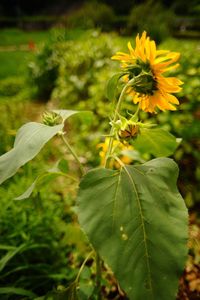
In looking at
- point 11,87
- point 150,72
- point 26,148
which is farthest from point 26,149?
point 11,87

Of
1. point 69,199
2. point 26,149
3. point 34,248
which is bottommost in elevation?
point 69,199

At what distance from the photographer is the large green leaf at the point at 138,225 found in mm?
665

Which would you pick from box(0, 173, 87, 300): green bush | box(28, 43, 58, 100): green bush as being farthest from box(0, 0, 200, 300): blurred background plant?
box(28, 43, 58, 100): green bush

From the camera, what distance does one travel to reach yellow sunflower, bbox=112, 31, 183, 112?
0.84 m

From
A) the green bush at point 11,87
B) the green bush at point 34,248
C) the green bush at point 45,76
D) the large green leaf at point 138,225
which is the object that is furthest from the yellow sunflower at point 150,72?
the green bush at point 11,87

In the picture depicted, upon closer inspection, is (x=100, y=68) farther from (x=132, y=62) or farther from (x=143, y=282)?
(x=143, y=282)

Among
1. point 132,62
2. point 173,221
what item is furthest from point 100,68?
point 173,221

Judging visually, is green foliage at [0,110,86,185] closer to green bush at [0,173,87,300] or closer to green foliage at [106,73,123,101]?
green foliage at [106,73,123,101]

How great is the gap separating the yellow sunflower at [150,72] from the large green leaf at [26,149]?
0.79ft

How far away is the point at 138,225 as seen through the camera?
0.70m

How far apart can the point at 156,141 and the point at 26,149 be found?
38 cm

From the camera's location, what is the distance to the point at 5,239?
161 cm

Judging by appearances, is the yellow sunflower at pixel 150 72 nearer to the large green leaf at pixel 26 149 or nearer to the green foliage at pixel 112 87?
the green foliage at pixel 112 87

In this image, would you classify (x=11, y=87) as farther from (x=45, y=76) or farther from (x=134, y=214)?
(x=134, y=214)
